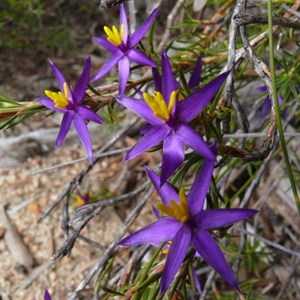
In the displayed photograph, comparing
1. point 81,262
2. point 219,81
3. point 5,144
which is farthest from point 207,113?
point 5,144

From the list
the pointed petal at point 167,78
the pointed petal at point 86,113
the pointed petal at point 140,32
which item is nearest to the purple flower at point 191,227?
the pointed petal at point 167,78

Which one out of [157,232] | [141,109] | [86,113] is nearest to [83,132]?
[86,113]

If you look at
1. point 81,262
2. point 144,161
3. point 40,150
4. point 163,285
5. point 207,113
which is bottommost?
point 81,262

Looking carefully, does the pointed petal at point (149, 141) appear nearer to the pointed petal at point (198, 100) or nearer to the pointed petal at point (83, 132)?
the pointed petal at point (198, 100)

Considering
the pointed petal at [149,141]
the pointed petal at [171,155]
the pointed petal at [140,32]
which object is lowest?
the pointed petal at [171,155]

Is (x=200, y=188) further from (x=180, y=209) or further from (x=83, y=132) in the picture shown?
(x=83, y=132)

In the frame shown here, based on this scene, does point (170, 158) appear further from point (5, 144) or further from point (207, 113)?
point (5, 144)
